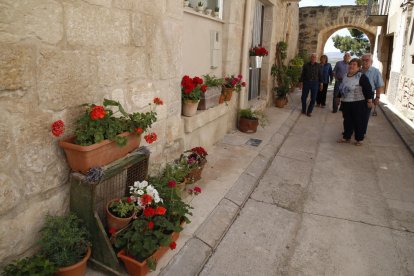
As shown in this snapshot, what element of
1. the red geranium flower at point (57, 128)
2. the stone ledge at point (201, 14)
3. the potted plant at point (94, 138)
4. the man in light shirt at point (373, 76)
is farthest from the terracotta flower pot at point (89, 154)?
the man in light shirt at point (373, 76)

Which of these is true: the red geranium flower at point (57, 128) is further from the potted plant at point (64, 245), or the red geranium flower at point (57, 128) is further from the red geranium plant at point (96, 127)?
the potted plant at point (64, 245)

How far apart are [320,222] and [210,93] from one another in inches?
90.3

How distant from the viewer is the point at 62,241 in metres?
2.04

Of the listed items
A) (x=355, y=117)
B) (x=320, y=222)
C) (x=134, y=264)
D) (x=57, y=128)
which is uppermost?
(x=57, y=128)

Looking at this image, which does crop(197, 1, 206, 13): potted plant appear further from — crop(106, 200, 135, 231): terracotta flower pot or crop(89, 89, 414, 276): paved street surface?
crop(106, 200, 135, 231): terracotta flower pot

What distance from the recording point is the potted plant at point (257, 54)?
6601 mm

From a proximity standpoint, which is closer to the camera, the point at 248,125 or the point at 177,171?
the point at 177,171

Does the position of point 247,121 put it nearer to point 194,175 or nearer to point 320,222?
point 194,175

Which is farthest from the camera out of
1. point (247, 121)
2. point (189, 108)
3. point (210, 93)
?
point (247, 121)

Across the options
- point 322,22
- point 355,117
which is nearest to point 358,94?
point 355,117

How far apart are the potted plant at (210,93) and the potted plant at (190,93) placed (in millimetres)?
314

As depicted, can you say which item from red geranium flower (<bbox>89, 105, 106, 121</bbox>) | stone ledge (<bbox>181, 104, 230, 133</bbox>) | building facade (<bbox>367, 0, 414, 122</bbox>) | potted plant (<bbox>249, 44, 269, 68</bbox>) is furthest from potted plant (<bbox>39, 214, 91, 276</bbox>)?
building facade (<bbox>367, 0, 414, 122</bbox>)

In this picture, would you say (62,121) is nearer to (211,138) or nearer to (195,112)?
(195,112)

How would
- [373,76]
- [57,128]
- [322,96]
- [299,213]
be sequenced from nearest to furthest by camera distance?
1. [57,128]
2. [299,213]
3. [373,76]
4. [322,96]
